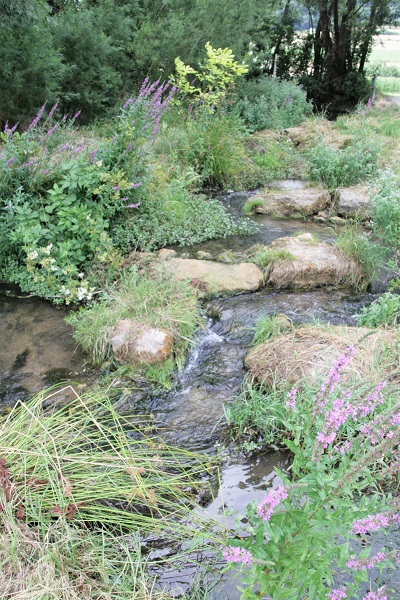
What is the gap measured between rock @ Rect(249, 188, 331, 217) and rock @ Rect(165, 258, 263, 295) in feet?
7.27

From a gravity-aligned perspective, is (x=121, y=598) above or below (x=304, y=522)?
below

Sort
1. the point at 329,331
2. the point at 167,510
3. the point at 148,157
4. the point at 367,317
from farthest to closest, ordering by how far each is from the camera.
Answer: the point at 148,157 < the point at 367,317 < the point at 329,331 < the point at 167,510

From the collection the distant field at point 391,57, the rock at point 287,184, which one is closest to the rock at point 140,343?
the rock at point 287,184

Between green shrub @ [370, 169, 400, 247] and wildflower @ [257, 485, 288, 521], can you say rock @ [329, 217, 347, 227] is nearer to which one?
green shrub @ [370, 169, 400, 247]

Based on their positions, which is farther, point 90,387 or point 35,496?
point 90,387

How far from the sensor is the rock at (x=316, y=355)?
391 cm

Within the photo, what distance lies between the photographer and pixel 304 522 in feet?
6.19

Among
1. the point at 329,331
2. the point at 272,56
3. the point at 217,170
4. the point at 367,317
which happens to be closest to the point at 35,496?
the point at 329,331

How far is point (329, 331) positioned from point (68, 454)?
2476 mm

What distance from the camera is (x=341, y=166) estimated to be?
27.6 ft

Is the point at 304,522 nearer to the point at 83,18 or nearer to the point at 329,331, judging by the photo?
the point at 329,331

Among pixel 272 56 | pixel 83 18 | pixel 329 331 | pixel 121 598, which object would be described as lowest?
pixel 121 598

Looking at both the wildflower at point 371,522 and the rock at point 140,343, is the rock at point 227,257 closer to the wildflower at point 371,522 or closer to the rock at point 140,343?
the rock at point 140,343

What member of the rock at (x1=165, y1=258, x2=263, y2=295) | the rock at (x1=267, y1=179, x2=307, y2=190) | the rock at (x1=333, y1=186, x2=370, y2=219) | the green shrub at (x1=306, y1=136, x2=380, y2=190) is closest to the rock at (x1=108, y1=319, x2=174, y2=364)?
the rock at (x1=165, y1=258, x2=263, y2=295)
